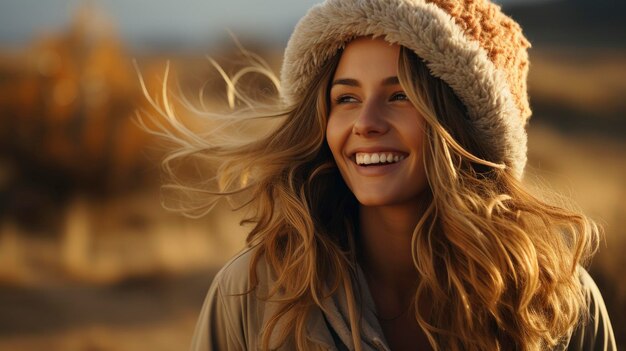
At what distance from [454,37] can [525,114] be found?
0.47 meters

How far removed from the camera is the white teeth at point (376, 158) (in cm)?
233

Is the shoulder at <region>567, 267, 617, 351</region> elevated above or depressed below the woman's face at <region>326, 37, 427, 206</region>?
below

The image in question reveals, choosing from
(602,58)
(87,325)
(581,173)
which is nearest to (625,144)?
(581,173)

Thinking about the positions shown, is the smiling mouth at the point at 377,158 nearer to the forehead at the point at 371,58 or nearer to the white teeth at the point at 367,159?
the white teeth at the point at 367,159

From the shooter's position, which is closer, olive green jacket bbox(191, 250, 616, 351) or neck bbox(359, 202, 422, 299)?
olive green jacket bbox(191, 250, 616, 351)

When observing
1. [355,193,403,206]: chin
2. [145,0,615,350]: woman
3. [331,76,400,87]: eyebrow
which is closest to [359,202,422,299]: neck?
[145,0,615,350]: woman

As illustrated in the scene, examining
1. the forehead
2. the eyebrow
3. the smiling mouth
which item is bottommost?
the smiling mouth

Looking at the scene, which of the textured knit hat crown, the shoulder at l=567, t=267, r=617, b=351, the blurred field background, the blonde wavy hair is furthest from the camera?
the blurred field background

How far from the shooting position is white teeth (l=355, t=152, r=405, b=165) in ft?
7.64

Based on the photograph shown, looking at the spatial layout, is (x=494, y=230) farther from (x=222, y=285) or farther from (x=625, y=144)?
(x=625, y=144)

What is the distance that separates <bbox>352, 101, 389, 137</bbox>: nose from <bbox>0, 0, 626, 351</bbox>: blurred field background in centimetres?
261

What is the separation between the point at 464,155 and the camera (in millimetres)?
2418

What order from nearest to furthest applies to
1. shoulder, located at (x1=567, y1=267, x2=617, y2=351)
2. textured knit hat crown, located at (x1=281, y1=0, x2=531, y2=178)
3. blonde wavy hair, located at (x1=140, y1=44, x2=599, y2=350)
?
textured knit hat crown, located at (x1=281, y1=0, x2=531, y2=178) < blonde wavy hair, located at (x1=140, y1=44, x2=599, y2=350) < shoulder, located at (x1=567, y1=267, x2=617, y2=351)

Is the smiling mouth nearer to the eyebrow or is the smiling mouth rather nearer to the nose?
the nose
